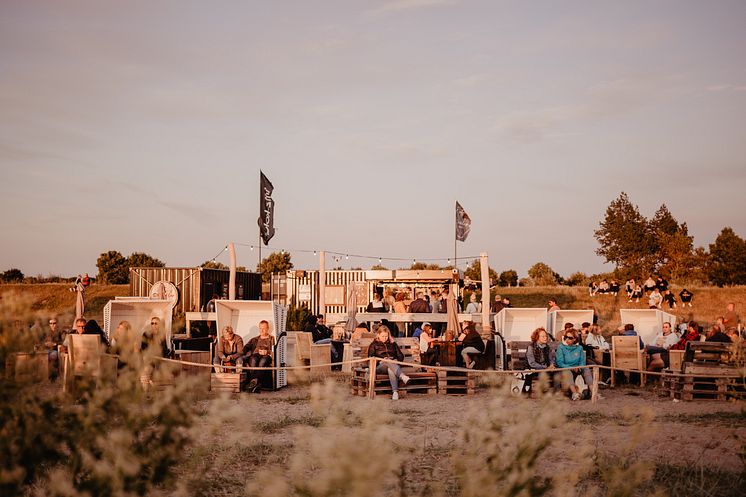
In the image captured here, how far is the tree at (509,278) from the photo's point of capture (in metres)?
63.5

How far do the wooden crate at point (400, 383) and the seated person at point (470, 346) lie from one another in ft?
2.78

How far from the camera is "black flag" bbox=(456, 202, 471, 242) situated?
89.5 ft

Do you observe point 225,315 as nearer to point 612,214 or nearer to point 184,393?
point 184,393

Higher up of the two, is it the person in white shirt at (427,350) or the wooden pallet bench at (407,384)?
the person in white shirt at (427,350)

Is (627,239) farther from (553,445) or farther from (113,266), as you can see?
(553,445)

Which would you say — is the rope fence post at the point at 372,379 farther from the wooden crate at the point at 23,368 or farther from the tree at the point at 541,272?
the tree at the point at 541,272

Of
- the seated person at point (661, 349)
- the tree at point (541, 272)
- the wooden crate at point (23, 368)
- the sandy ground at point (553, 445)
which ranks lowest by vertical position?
the sandy ground at point (553, 445)

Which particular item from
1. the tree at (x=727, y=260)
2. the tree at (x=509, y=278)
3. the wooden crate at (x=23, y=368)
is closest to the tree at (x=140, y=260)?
the tree at (x=509, y=278)

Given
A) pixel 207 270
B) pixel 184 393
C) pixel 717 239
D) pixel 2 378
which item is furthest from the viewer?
pixel 717 239

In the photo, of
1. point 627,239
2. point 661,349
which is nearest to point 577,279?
point 627,239

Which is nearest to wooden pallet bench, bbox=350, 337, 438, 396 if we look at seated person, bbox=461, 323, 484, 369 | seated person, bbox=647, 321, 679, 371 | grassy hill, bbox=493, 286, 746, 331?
seated person, bbox=461, 323, 484, 369

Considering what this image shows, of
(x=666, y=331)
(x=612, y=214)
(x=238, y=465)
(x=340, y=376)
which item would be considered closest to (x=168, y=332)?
(x=340, y=376)

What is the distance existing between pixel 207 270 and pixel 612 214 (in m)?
41.8

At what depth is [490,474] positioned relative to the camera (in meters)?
2.96
